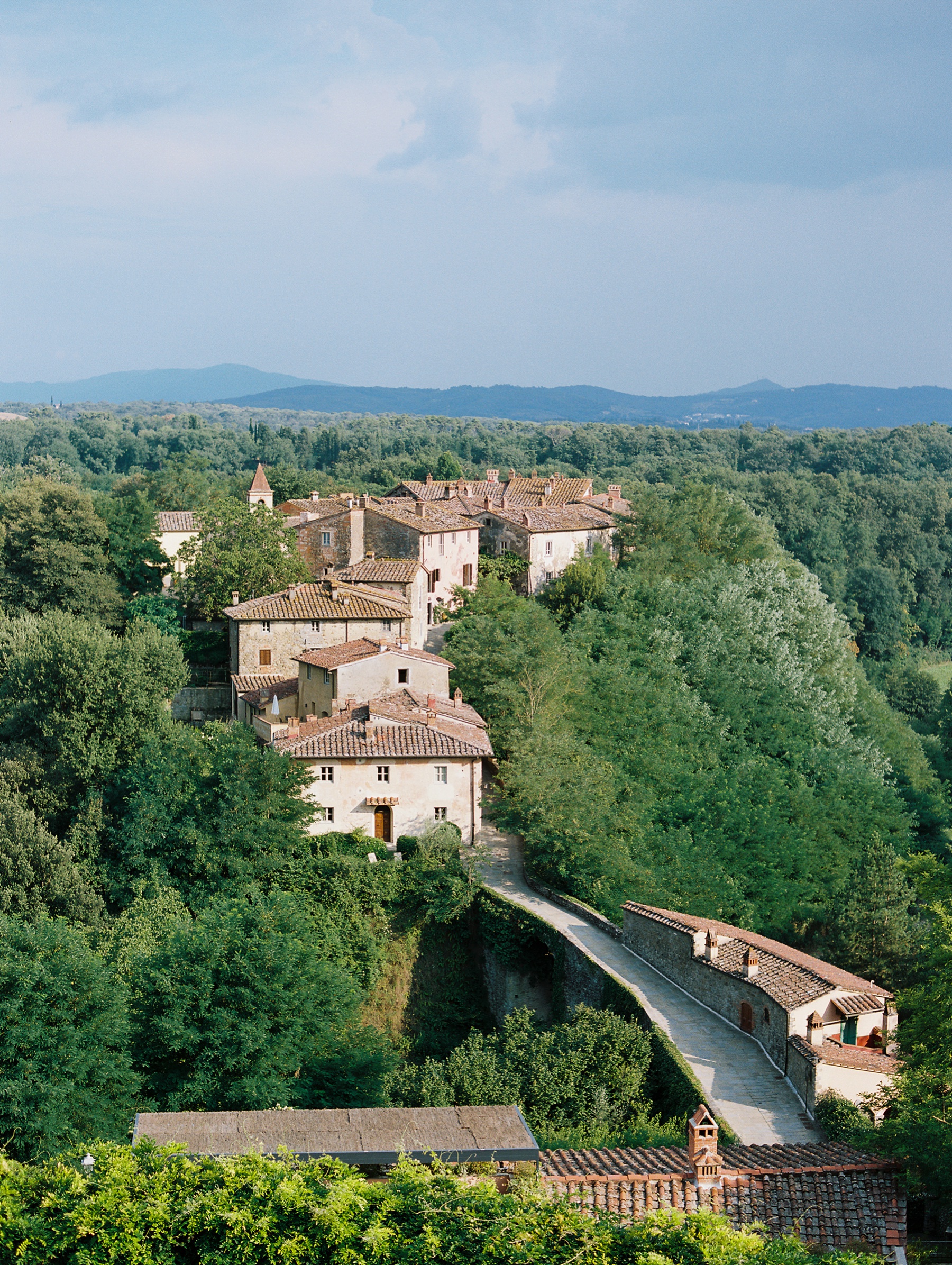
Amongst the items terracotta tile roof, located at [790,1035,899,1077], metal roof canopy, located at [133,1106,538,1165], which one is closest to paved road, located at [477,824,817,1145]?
terracotta tile roof, located at [790,1035,899,1077]

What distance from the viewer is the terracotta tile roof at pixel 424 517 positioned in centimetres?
5444

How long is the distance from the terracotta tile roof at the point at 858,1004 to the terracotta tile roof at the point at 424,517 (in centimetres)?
3226

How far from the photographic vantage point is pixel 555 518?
207ft

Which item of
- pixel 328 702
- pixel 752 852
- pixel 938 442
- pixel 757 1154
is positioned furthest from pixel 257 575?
pixel 938 442

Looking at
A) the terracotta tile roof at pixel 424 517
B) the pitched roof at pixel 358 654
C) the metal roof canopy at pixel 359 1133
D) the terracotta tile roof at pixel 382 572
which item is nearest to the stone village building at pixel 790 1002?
the metal roof canopy at pixel 359 1133

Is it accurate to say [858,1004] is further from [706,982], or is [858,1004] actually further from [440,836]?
[440,836]

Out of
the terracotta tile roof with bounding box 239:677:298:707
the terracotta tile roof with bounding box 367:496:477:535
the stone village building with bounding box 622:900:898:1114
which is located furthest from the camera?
the terracotta tile roof with bounding box 367:496:477:535

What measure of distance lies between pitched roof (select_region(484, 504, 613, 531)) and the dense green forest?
180 cm

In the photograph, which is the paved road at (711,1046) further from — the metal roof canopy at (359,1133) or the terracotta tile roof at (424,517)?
the terracotta tile roof at (424,517)

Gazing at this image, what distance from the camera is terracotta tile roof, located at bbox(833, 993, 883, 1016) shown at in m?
24.3

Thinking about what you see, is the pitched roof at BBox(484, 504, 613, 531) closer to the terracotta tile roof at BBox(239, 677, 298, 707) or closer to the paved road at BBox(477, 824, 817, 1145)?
the terracotta tile roof at BBox(239, 677, 298, 707)

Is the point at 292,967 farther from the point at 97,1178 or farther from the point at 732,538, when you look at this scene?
the point at 732,538

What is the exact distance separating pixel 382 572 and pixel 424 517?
784 centimetres

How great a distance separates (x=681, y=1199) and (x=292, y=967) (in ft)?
33.2
